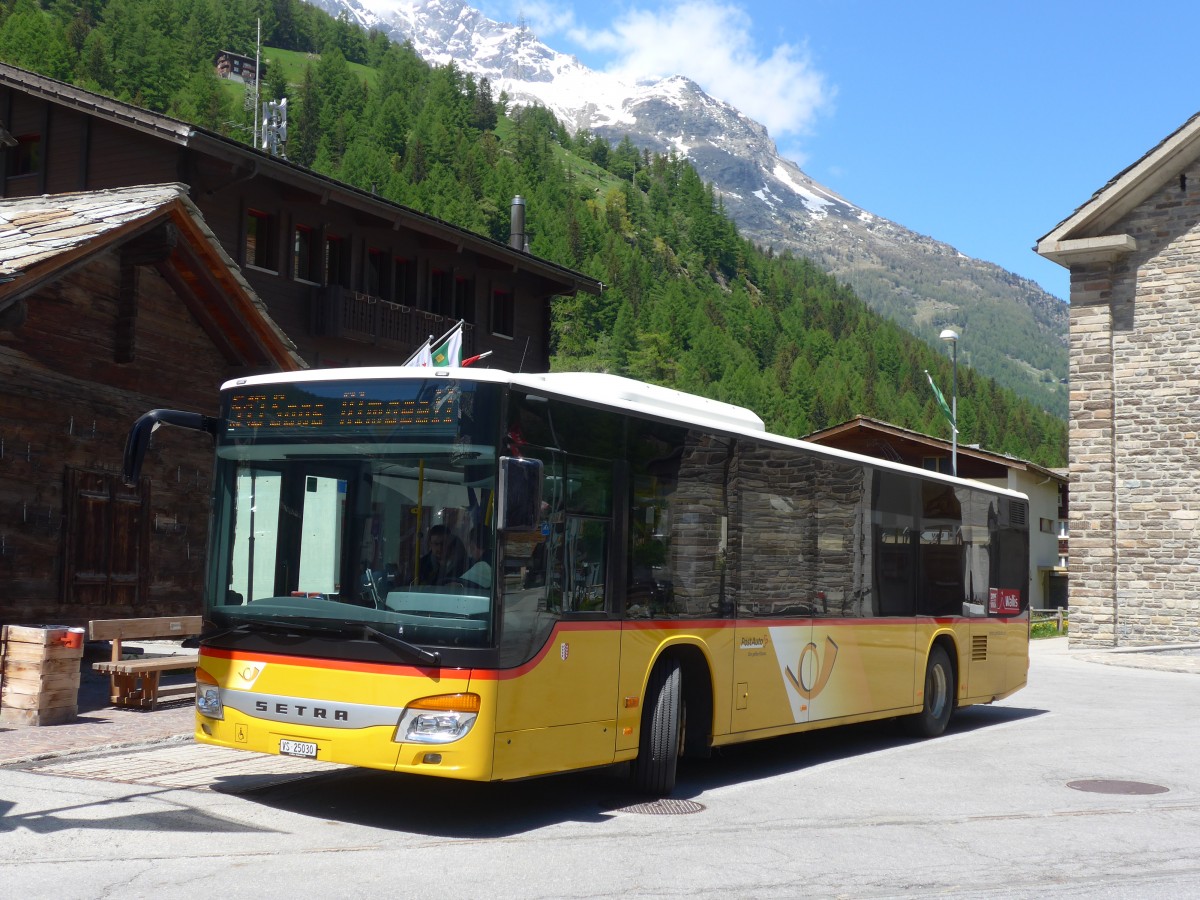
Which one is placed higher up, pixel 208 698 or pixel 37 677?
pixel 208 698

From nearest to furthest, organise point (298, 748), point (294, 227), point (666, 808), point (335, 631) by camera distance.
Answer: point (335, 631), point (298, 748), point (666, 808), point (294, 227)

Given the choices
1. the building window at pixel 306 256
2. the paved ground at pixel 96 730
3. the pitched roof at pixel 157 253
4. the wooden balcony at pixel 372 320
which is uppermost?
the building window at pixel 306 256

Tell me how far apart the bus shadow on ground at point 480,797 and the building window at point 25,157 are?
21.9 metres

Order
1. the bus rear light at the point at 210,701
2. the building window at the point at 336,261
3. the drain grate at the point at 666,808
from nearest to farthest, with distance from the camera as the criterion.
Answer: the bus rear light at the point at 210,701
the drain grate at the point at 666,808
the building window at the point at 336,261

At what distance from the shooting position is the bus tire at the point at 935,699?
1423 centimetres

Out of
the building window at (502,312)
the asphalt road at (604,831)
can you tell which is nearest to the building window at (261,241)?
the building window at (502,312)

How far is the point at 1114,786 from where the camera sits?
10984 mm

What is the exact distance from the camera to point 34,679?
446 inches

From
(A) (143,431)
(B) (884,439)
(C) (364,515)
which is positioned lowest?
(C) (364,515)

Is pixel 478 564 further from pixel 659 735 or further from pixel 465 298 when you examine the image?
pixel 465 298

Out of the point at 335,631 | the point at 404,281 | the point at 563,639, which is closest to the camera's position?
the point at 335,631

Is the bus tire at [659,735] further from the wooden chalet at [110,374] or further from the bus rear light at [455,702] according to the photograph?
the wooden chalet at [110,374]

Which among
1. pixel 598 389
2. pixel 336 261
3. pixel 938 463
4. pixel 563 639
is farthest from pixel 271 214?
pixel 938 463

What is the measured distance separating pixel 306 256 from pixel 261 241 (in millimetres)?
1367
